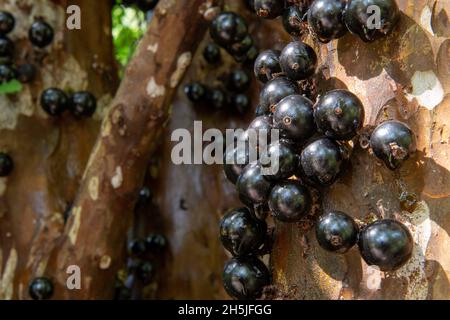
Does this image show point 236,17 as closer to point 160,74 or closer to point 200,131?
point 160,74

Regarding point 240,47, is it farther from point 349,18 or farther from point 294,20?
point 349,18

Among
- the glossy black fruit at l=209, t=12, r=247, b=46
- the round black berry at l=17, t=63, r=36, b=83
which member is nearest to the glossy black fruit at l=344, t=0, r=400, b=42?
the glossy black fruit at l=209, t=12, r=247, b=46

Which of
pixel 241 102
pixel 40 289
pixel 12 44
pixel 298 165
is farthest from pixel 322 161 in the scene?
pixel 12 44

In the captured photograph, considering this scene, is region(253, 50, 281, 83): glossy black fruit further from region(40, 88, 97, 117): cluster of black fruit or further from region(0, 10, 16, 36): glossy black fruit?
region(0, 10, 16, 36): glossy black fruit

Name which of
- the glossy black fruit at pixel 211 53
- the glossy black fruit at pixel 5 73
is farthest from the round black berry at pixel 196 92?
the glossy black fruit at pixel 5 73

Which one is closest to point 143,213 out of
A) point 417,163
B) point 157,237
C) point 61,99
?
point 157,237
